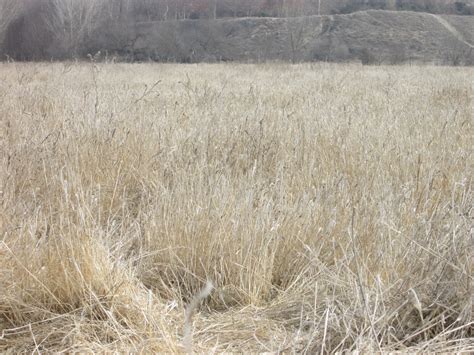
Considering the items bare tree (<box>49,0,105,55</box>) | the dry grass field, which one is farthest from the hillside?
the dry grass field

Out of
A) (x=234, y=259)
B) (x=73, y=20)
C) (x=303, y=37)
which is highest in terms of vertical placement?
(x=73, y=20)

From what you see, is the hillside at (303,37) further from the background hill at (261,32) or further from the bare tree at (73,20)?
the bare tree at (73,20)

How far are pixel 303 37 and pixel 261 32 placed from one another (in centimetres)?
605

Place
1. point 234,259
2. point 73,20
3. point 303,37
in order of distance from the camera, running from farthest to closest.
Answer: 1. point 303,37
2. point 73,20
3. point 234,259

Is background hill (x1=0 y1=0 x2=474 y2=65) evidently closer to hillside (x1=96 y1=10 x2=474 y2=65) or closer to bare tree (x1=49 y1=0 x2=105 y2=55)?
hillside (x1=96 y1=10 x2=474 y2=65)

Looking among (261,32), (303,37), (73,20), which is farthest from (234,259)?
(261,32)

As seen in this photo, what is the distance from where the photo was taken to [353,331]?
41.3 inches

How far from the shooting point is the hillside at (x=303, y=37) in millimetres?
31609

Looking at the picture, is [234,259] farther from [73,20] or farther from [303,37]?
[303,37]

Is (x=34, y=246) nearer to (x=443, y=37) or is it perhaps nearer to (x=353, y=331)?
(x=353, y=331)

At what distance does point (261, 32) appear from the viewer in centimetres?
3772

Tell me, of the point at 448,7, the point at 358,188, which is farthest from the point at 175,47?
the point at 358,188

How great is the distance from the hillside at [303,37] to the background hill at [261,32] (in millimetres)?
78

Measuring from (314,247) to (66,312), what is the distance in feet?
2.71
